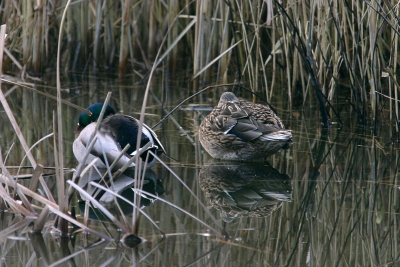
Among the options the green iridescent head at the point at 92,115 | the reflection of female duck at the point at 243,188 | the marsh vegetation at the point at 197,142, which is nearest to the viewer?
the marsh vegetation at the point at 197,142

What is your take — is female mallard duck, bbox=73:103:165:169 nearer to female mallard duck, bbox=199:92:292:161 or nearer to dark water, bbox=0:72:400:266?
dark water, bbox=0:72:400:266

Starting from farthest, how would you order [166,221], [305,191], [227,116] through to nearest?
[227,116], [305,191], [166,221]

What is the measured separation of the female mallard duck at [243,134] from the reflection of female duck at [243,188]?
0.37ft

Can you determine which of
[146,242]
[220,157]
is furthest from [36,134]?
[146,242]

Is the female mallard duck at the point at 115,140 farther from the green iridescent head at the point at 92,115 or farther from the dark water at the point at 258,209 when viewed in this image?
the green iridescent head at the point at 92,115

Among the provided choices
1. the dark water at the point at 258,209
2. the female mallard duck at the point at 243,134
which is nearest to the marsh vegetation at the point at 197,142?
the dark water at the point at 258,209

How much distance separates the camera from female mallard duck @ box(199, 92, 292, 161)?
212 inches

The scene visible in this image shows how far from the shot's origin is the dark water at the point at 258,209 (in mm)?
3602

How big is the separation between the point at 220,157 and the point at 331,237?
1.97m

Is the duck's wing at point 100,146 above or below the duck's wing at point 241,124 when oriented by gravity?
below

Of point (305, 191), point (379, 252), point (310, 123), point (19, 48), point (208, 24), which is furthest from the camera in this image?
point (19, 48)

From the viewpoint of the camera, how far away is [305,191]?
4.77 metres

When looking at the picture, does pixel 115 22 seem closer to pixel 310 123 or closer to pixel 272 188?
pixel 310 123

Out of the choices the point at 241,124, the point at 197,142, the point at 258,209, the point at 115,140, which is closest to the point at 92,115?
the point at 115,140
